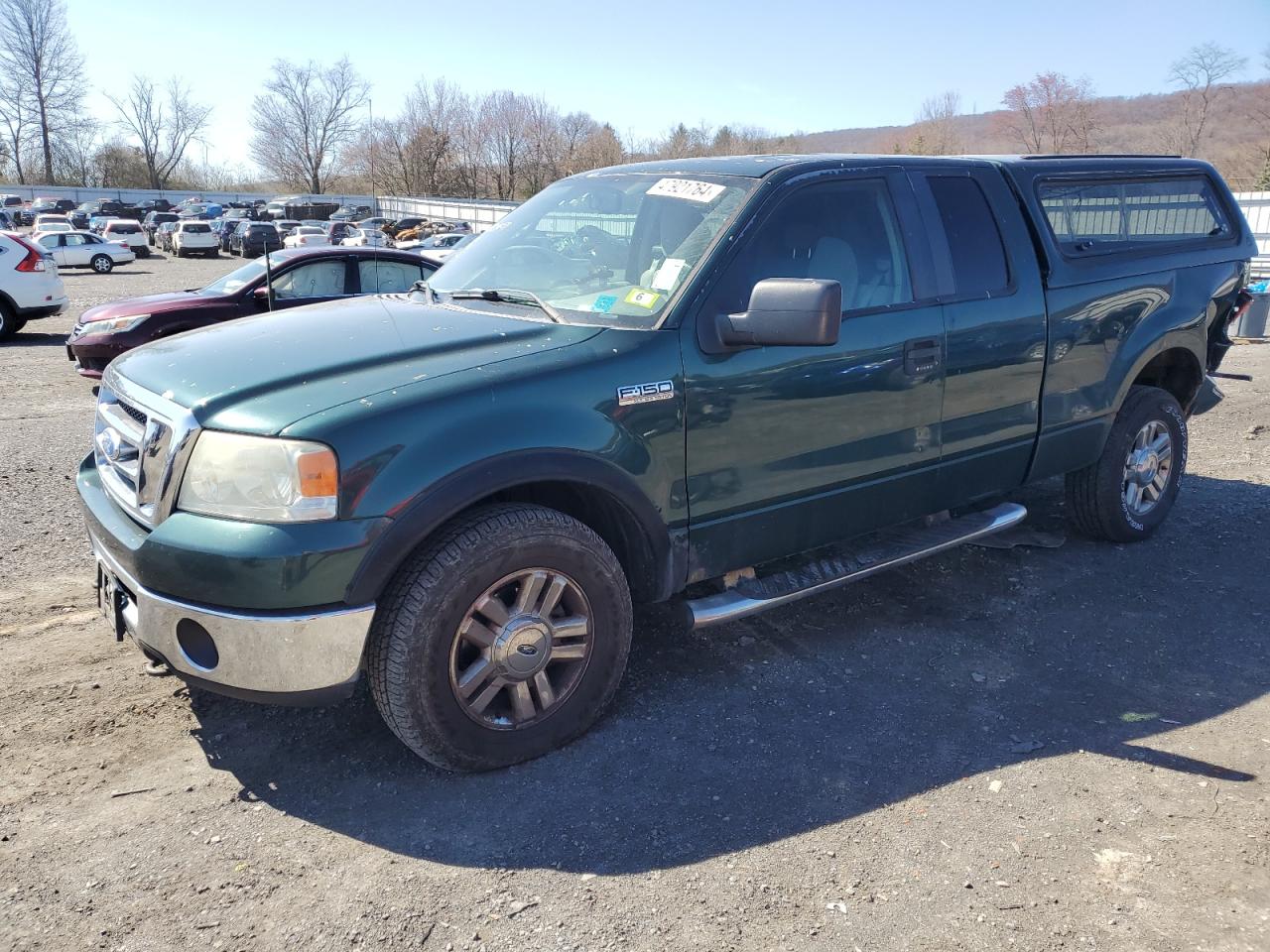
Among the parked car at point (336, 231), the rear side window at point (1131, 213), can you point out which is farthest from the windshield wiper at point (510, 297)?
the parked car at point (336, 231)

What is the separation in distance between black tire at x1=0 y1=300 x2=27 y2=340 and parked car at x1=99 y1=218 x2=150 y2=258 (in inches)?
1077

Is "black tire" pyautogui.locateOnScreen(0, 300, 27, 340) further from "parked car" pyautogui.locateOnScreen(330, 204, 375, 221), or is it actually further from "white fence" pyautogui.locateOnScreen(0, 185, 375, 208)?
"white fence" pyautogui.locateOnScreen(0, 185, 375, 208)

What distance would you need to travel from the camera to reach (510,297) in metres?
3.83

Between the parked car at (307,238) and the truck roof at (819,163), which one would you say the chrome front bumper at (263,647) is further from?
the parked car at (307,238)

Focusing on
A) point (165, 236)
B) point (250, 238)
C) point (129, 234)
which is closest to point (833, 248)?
point (250, 238)

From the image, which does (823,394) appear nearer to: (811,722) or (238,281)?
(811,722)

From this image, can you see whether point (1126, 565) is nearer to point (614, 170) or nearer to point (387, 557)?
point (614, 170)

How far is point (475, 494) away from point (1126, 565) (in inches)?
148

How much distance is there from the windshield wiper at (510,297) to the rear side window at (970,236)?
69.6 inches

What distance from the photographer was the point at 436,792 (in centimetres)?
313

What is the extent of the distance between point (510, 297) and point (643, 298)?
0.60m

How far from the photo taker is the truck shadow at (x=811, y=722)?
2988 mm

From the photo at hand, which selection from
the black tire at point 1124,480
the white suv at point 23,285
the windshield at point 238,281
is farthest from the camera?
the white suv at point 23,285

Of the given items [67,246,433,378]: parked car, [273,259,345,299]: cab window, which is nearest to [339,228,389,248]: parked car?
[67,246,433,378]: parked car
